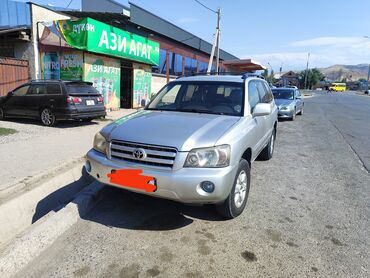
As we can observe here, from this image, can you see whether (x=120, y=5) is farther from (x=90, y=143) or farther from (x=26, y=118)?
(x=90, y=143)

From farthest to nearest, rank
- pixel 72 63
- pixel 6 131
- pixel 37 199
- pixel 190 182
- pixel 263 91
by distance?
pixel 72 63 < pixel 6 131 < pixel 263 91 < pixel 37 199 < pixel 190 182

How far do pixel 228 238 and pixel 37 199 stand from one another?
8.96ft

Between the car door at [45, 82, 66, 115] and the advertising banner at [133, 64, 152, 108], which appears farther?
the advertising banner at [133, 64, 152, 108]

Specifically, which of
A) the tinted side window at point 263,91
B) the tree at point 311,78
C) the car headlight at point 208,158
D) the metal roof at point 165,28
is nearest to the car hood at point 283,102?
the tinted side window at point 263,91

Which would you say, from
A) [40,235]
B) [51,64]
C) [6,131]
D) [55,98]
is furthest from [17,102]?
[40,235]

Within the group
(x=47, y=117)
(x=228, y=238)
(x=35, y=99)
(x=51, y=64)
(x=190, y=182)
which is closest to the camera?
(x=190, y=182)

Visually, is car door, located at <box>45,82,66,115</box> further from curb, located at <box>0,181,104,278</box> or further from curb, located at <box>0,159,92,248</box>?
curb, located at <box>0,181,104,278</box>

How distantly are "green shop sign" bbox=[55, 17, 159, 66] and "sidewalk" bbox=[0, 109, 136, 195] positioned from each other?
3821 mm

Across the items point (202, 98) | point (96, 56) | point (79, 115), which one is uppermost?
point (96, 56)

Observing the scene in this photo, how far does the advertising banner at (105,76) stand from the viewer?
43.7 ft

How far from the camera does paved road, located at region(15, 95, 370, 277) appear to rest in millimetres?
3078

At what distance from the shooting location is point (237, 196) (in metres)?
4.12

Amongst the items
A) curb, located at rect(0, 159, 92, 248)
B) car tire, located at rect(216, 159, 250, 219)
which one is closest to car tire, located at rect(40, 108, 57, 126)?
curb, located at rect(0, 159, 92, 248)

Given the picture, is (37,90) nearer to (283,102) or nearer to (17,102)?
(17,102)
